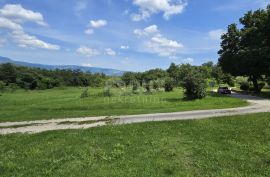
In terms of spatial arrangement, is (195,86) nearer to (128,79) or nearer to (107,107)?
(107,107)

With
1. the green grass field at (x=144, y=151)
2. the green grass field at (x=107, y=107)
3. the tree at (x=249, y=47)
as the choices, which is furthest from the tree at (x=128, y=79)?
the green grass field at (x=144, y=151)

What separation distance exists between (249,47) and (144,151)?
3816 centimetres

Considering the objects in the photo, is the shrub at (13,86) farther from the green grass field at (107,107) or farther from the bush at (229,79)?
the bush at (229,79)

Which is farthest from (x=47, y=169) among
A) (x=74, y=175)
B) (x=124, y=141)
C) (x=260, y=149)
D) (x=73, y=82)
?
(x=73, y=82)

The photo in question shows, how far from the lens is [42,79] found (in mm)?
116188

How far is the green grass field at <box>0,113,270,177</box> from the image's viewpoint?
8.73 m

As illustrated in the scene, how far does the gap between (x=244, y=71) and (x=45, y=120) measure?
1440 inches

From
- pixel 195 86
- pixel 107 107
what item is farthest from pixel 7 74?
pixel 195 86

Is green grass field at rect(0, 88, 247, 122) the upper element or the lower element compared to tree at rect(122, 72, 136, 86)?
lower

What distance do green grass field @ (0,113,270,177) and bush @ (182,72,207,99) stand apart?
20310mm

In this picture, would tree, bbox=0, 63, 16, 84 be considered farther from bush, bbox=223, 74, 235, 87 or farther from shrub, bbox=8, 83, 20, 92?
bush, bbox=223, 74, 235, 87

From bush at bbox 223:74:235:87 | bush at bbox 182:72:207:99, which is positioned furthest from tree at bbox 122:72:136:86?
bush at bbox 182:72:207:99

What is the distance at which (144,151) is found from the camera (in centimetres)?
1085

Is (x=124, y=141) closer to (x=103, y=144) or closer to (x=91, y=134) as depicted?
(x=103, y=144)
